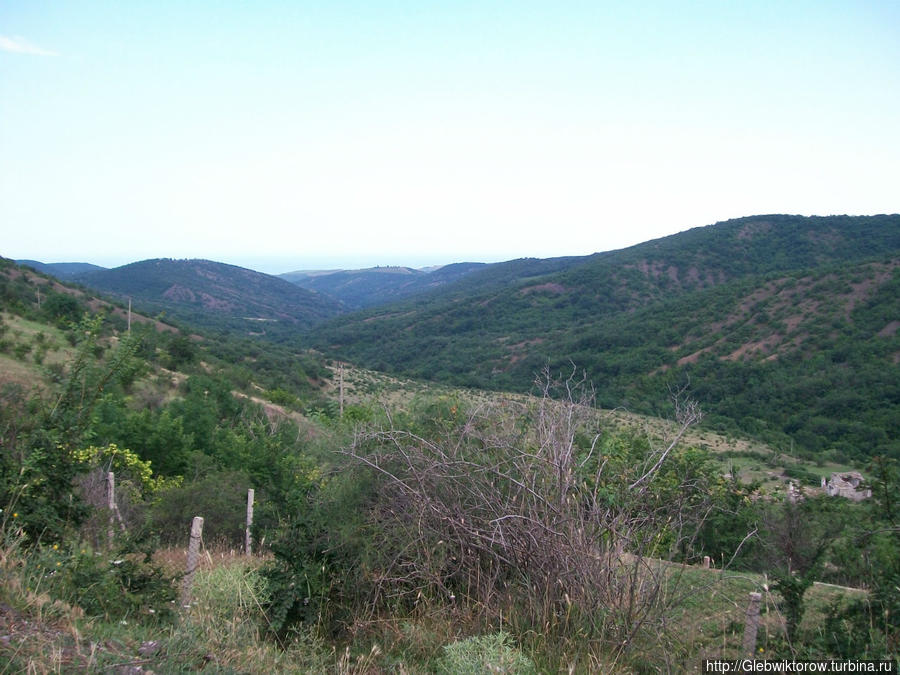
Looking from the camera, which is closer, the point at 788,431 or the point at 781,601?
the point at 781,601

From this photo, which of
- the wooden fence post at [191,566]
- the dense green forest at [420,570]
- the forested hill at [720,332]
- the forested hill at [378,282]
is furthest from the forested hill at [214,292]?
the dense green forest at [420,570]

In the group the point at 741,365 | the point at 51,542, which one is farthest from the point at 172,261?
the point at 51,542

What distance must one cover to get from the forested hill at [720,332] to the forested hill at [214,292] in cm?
1681

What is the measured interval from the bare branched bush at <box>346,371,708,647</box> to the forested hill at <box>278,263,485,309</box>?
410 ft

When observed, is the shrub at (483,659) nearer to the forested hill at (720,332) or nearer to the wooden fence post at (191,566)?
the wooden fence post at (191,566)

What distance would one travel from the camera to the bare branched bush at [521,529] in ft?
11.8

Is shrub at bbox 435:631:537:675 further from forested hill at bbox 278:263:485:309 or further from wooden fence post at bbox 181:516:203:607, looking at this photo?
forested hill at bbox 278:263:485:309

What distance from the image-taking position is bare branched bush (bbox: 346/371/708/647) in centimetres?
361

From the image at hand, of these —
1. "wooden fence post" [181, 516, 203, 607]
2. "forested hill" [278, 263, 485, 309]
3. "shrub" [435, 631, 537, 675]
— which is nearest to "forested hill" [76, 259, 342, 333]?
"forested hill" [278, 263, 485, 309]

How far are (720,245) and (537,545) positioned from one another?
219ft

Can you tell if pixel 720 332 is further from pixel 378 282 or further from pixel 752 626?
pixel 378 282

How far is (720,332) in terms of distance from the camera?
35688 mm

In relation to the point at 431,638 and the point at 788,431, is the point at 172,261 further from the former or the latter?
the point at 431,638

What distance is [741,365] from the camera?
30.2 metres
